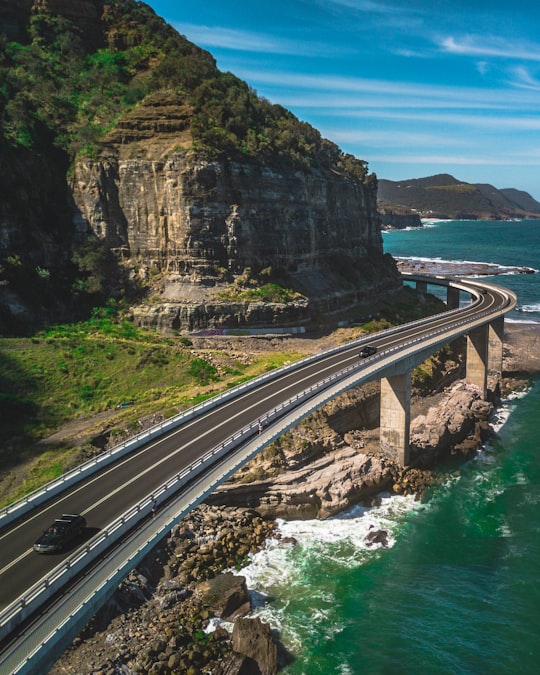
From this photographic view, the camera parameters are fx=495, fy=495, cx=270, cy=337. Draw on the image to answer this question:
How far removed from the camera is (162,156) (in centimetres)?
7325

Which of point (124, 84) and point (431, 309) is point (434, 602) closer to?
point (431, 309)

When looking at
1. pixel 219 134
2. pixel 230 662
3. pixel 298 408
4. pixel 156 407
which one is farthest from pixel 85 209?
pixel 230 662

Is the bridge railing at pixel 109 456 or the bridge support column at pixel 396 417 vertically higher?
the bridge railing at pixel 109 456

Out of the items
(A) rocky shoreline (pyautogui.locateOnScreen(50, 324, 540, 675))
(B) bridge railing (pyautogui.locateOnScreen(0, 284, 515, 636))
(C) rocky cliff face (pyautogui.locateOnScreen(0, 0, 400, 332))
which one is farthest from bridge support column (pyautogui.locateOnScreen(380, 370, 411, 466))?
(C) rocky cliff face (pyautogui.locateOnScreen(0, 0, 400, 332))

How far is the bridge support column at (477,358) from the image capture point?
75125 millimetres

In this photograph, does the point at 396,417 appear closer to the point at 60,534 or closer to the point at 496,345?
the point at 60,534

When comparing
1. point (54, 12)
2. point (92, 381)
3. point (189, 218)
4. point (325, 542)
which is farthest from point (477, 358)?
point (54, 12)

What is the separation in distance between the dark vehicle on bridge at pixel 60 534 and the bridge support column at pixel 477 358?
64.1 metres

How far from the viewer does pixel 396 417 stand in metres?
54.8

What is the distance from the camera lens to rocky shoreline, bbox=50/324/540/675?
96.0 ft

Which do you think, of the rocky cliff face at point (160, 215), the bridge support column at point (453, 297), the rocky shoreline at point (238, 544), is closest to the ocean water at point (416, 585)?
the rocky shoreline at point (238, 544)

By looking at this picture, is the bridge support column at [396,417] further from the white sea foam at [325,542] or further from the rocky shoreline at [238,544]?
the white sea foam at [325,542]

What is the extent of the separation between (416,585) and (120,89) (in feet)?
290

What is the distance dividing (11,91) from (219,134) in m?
40.3
